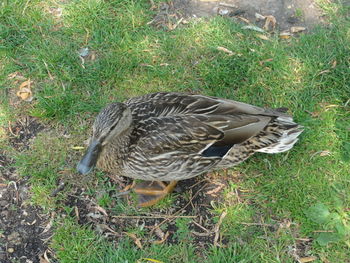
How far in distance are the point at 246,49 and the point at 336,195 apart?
179 centimetres

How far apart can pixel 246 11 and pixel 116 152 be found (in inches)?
97.8

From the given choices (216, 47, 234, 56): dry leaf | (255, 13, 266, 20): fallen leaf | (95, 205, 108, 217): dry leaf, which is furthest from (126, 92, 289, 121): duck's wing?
(255, 13, 266, 20): fallen leaf

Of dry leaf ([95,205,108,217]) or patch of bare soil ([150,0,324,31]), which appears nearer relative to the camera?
dry leaf ([95,205,108,217])

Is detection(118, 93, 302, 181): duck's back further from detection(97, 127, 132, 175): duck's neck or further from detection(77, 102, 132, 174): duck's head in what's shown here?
detection(77, 102, 132, 174): duck's head

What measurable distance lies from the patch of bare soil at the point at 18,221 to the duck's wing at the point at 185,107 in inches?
48.3

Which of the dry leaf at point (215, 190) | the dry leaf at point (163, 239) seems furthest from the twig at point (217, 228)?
the dry leaf at point (163, 239)

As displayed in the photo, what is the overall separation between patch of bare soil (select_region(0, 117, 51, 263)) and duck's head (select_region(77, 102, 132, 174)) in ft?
2.60

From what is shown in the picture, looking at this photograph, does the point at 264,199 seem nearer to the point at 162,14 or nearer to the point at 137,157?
the point at 137,157

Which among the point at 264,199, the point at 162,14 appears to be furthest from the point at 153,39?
the point at 264,199

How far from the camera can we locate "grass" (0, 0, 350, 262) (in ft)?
12.1

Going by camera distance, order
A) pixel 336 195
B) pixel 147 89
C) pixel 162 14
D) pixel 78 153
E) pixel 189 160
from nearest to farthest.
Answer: pixel 189 160, pixel 336 195, pixel 78 153, pixel 147 89, pixel 162 14

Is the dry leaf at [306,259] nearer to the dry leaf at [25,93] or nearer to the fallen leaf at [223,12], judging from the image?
the fallen leaf at [223,12]

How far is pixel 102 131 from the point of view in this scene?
3.37 metres

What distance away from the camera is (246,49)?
4.73m
